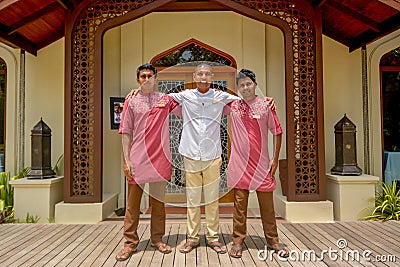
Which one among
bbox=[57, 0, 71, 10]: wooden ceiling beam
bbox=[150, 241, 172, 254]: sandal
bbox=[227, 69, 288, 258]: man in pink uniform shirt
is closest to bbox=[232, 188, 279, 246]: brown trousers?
bbox=[227, 69, 288, 258]: man in pink uniform shirt

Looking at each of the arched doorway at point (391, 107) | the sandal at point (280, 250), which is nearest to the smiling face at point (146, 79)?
the sandal at point (280, 250)

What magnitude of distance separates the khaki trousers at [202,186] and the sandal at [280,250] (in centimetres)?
55

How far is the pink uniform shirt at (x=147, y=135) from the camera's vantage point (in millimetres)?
3350

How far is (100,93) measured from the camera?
485 cm

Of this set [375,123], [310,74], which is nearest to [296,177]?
[310,74]

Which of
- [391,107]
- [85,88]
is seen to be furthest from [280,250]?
[391,107]

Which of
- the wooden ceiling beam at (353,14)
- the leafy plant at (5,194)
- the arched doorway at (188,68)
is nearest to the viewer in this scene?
the wooden ceiling beam at (353,14)

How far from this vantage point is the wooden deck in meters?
3.25

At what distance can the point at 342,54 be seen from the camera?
5.88m

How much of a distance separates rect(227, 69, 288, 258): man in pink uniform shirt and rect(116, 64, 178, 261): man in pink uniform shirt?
60 centimetres

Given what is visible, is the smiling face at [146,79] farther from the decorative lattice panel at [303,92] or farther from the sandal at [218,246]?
the decorative lattice panel at [303,92]

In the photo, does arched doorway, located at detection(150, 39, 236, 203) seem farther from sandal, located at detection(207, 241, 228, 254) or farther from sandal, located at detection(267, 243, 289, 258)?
sandal, located at detection(267, 243, 289, 258)

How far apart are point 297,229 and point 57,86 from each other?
4.02 metres

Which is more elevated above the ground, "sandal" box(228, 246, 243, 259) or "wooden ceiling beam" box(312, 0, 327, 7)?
"wooden ceiling beam" box(312, 0, 327, 7)
